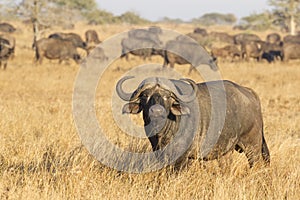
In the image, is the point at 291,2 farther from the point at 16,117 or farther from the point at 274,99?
the point at 16,117

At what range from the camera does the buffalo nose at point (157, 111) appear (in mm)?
3998

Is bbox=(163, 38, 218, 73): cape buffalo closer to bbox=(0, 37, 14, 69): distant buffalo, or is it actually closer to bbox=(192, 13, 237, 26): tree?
bbox=(0, 37, 14, 69): distant buffalo

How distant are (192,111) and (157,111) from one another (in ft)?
1.98

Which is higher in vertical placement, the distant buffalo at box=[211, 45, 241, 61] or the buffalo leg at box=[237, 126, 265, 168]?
the distant buffalo at box=[211, 45, 241, 61]

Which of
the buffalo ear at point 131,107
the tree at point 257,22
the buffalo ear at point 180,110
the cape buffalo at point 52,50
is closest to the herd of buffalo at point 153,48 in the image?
the cape buffalo at point 52,50

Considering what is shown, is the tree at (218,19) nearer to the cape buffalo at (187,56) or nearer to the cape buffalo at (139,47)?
the cape buffalo at (139,47)

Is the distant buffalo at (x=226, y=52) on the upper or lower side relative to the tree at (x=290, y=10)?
lower

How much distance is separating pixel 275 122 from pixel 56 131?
3912 mm

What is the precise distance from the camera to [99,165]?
4484 mm

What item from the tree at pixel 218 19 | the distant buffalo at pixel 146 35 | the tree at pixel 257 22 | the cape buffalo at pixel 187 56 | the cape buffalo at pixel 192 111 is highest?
the tree at pixel 218 19

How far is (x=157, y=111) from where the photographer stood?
13.1 ft

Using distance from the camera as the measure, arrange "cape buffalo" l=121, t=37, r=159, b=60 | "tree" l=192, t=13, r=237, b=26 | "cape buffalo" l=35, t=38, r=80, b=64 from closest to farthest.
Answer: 1. "cape buffalo" l=35, t=38, r=80, b=64
2. "cape buffalo" l=121, t=37, r=159, b=60
3. "tree" l=192, t=13, r=237, b=26

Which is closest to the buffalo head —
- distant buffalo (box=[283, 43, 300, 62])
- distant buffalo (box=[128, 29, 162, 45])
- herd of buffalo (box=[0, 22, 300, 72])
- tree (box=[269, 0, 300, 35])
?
herd of buffalo (box=[0, 22, 300, 72])

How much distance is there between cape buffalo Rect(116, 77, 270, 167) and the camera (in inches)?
168
